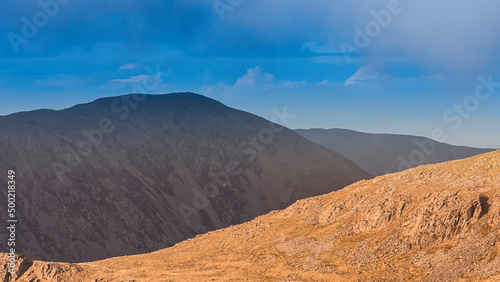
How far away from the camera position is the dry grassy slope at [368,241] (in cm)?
3191

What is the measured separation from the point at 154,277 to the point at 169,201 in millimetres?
82797

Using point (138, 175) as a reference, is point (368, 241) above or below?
below

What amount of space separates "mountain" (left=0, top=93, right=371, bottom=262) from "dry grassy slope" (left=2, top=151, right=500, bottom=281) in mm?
52485

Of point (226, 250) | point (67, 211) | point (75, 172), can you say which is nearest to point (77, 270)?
point (226, 250)

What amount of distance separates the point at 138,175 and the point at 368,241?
103952mm

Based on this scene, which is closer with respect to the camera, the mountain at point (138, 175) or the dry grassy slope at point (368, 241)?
the dry grassy slope at point (368, 241)

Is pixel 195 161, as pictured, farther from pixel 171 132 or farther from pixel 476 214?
pixel 476 214

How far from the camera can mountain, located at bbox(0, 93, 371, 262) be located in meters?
96.8

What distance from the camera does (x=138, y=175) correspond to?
130 m

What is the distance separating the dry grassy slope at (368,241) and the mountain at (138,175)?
5249 centimetres

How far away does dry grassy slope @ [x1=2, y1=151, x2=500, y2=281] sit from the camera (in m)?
31.9

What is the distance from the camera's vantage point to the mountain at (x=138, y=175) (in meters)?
96.8

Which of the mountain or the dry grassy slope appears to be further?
the mountain

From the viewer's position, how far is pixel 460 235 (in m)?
32.8
